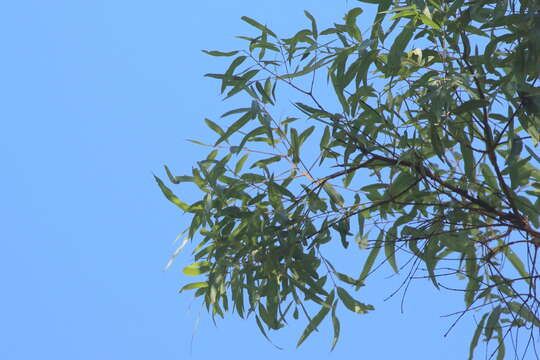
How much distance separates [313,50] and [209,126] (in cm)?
43

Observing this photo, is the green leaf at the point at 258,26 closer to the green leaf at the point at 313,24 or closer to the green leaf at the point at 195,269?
the green leaf at the point at 313,24

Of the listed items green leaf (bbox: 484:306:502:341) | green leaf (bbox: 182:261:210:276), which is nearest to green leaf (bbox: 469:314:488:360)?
green leaf (bbox: 484:306:502:341)

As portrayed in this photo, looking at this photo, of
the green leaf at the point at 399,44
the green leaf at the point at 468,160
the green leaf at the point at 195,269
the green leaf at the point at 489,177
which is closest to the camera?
the green leaf at the point at 399,44

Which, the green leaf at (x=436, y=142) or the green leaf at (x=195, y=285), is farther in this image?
the green leaf at (x=195, y=285)

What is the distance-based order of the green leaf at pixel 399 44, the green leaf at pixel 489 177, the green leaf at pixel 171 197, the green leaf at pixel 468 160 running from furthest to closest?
the green leaf at pixel 171 197
the green leaf at pixel 489 177
the green leaf at pixel 468 160
the green leaf at pixel 399 44

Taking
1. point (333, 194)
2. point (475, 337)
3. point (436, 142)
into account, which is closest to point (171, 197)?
point (333, 194)

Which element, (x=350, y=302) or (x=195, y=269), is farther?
(x=195, y=269)

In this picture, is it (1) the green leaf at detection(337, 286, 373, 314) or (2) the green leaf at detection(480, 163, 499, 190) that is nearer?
(2) the green leaf at detection(480, 163, 499, 190)

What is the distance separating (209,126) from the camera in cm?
204

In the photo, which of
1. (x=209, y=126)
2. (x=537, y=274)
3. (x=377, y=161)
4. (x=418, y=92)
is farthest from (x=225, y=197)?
(x=537, y=274)

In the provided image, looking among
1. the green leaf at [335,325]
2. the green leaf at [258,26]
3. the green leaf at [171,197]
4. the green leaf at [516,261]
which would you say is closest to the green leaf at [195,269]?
the green leaf at [171,197]

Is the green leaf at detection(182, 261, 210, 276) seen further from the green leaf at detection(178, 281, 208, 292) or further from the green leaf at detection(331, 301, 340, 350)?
the green leaf at detection(331, 301, 340, 350)

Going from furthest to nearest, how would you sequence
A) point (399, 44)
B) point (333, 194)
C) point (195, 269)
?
point (195, 269)
point (333, 194)
point (399, 44)

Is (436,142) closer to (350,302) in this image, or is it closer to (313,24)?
(313,24)
